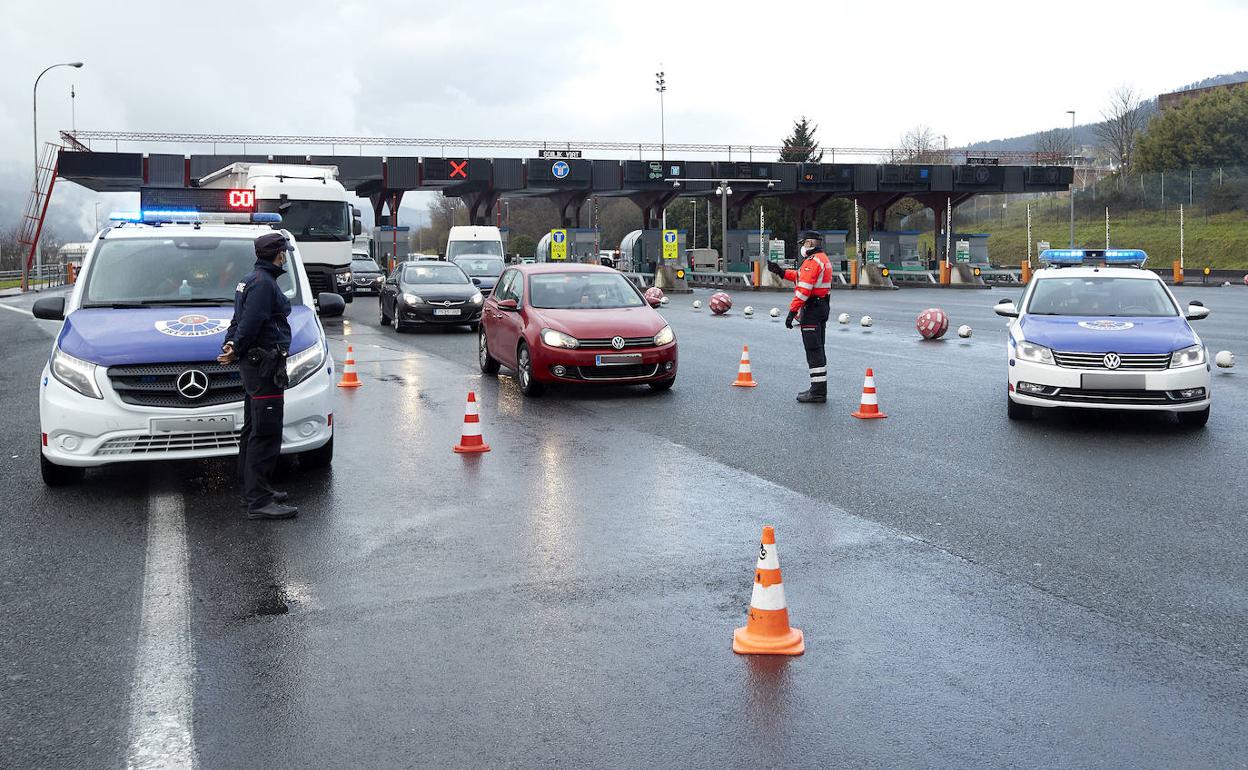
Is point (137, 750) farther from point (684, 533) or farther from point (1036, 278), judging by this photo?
point (1036, 278)

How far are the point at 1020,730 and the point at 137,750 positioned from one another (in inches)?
118

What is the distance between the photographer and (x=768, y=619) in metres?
5.02

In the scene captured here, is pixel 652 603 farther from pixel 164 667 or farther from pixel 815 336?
pixel 815 336

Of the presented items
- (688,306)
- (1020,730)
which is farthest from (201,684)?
(688,306)

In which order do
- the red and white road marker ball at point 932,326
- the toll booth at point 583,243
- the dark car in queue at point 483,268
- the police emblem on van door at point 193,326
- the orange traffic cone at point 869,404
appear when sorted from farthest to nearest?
the toll booth at point 583,243 < the dark car in queue at point 483,268 < the red and white road marker ball at point 932,326 < the orange traffic cone at point 869,404 < the police emblem on van door at point 193,326

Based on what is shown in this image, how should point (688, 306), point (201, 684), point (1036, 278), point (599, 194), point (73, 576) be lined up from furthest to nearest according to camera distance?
point (599, 194)
point (688, 306)
point (1036, 278)
point (73, 576)
point (201, 684)

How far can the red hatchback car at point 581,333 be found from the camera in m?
13.7

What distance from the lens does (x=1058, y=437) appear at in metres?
10.8

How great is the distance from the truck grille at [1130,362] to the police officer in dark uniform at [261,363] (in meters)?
7.14

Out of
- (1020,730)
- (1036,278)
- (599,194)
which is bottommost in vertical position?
(1020,730)

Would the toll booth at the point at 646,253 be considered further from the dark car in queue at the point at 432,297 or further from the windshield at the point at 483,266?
the dark car in queue at the point at 432,297

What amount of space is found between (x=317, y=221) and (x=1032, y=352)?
2152 cm

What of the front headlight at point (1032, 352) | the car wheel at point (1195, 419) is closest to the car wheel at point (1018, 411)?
the front headlight at point (1032, 352)

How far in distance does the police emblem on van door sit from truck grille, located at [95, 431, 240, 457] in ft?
2.42
